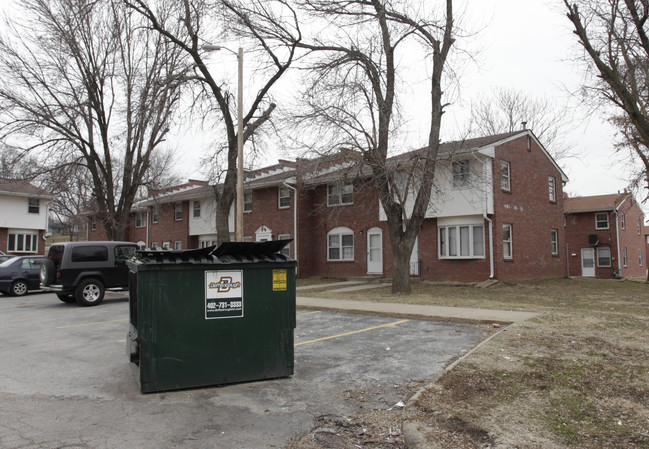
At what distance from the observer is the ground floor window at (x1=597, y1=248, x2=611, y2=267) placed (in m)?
35.9

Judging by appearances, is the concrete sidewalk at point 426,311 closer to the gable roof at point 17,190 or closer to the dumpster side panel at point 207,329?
the dumpster side panel at point 207,329

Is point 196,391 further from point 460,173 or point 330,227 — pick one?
point 330,227

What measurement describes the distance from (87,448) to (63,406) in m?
1.41

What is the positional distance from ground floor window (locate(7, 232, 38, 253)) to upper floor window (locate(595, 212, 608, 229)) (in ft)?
140

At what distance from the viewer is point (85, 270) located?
47.7 ft

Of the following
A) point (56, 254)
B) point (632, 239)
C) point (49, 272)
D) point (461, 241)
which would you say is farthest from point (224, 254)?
point (632, 239)

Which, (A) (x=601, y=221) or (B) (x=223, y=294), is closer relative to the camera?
(B) (x=223, y=294)

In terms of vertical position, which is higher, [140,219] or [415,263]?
[140,219]

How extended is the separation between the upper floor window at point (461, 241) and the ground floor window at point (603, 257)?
2088 cm

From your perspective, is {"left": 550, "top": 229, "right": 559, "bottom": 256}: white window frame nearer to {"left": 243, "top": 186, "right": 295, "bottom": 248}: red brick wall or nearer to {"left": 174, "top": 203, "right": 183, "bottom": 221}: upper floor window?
{"left": 243, "top": 186, "right": 295, "bottom": 248}: red brick wall

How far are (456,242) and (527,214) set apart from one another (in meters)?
4.66

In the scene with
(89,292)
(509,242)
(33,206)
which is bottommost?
(89,292)

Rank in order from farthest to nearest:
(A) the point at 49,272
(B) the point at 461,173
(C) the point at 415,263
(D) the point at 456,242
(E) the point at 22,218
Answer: (E) the point at 22,218, (C) the point at 415,263, (D) the point at 456,242, (B) the point at 461,173, (A) the point at 49,272

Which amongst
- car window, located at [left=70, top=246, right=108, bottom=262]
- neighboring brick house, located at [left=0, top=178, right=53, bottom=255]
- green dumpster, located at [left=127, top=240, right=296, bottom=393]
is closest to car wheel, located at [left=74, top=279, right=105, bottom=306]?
car window, located at [left=70, top=246, right=108, bottom=262]
